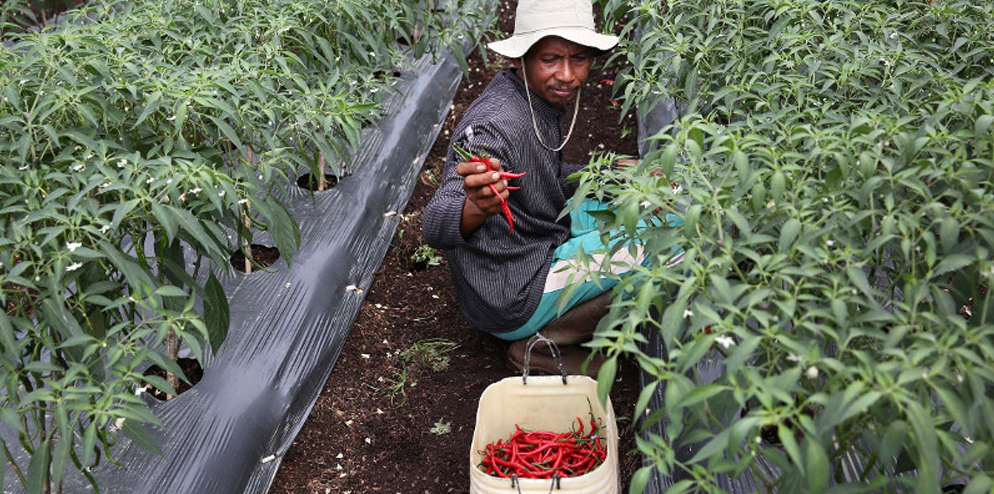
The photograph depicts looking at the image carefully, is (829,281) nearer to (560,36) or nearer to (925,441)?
(925,441)

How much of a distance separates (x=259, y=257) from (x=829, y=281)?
7.83 feet

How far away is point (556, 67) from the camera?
320cm

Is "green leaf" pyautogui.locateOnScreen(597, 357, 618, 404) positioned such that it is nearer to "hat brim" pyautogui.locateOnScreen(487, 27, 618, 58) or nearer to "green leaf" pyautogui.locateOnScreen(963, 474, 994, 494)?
"green leaf" pyautogui.locateOnScreen(963, 474, 994, 494)

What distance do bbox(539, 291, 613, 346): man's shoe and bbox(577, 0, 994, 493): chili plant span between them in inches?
27.5

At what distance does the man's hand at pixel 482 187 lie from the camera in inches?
107

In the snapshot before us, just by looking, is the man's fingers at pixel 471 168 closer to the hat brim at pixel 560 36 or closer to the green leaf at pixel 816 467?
the hat brim at pixel 560 36

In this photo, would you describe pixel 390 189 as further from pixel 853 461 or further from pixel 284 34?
pixel 853 461

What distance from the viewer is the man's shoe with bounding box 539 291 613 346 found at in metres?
3.25

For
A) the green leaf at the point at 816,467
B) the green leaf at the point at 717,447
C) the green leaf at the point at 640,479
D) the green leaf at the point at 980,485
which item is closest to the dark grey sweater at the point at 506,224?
the green leaf at the point at 640,479

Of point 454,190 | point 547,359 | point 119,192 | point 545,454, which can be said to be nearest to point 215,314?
point 119,192

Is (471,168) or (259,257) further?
(259,257)

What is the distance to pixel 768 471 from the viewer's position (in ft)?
8.23

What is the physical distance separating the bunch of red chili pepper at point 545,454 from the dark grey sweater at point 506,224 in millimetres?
514

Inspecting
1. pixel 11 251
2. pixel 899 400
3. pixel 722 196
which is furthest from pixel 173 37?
pixel 899 400
